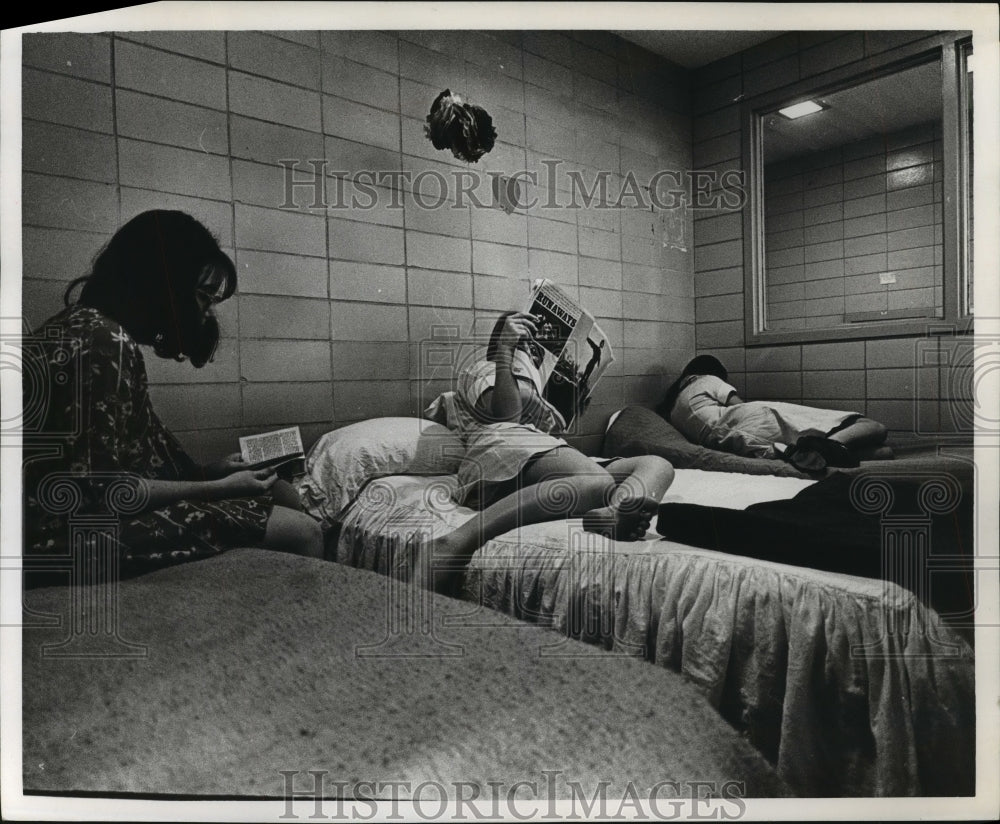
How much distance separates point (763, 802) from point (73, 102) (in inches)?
76.8

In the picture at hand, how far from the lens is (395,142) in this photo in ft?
4.17

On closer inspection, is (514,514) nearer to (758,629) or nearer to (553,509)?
(553,509)

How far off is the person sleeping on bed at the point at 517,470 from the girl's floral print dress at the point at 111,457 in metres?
0.43

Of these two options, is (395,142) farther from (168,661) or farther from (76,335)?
(168,661)

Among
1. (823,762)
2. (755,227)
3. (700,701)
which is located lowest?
(823,762)

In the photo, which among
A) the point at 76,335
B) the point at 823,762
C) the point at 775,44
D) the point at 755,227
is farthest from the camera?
the point at 755,227

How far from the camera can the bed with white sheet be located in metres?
1.03

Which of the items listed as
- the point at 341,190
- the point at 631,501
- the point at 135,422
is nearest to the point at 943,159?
the point at 631,501

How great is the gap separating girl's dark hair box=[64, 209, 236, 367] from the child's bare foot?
0.87m

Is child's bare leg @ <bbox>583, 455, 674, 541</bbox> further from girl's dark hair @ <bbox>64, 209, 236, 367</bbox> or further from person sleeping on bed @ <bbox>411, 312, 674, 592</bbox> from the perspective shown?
girl's dark hair @ <bbox>64, 209, 236, 367</bbox>

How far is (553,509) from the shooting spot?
1.23 m

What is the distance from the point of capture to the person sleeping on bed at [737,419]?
4.54 ft

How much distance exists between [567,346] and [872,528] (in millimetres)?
727

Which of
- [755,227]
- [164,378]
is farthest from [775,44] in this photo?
[164,378]
